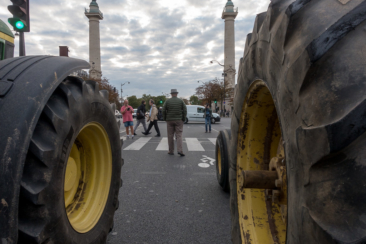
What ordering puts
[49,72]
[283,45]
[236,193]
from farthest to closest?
[236,193]
[49,72]
[283,45]

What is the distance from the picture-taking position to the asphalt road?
253cm

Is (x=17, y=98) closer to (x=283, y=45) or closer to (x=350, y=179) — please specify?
(x=283, y=45)

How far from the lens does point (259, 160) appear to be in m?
1.87

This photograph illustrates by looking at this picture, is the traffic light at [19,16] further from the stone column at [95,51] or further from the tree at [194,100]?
the tree at [194,100]

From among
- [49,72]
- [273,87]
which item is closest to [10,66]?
[49,72]

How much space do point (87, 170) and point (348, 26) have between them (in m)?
2.02

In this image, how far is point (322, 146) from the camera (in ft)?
2.56

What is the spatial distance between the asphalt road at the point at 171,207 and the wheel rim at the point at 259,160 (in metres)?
0.83

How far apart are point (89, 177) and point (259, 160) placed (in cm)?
137

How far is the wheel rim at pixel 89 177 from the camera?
194 cm

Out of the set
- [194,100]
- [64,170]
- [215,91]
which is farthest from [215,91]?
[194,100]

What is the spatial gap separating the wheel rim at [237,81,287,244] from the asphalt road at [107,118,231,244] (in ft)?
2.73

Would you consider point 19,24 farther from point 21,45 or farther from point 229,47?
point 229,47

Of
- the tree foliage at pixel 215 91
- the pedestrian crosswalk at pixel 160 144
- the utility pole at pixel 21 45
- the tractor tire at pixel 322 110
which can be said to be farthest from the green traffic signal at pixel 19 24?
the tree foliage at pixel 215 91
